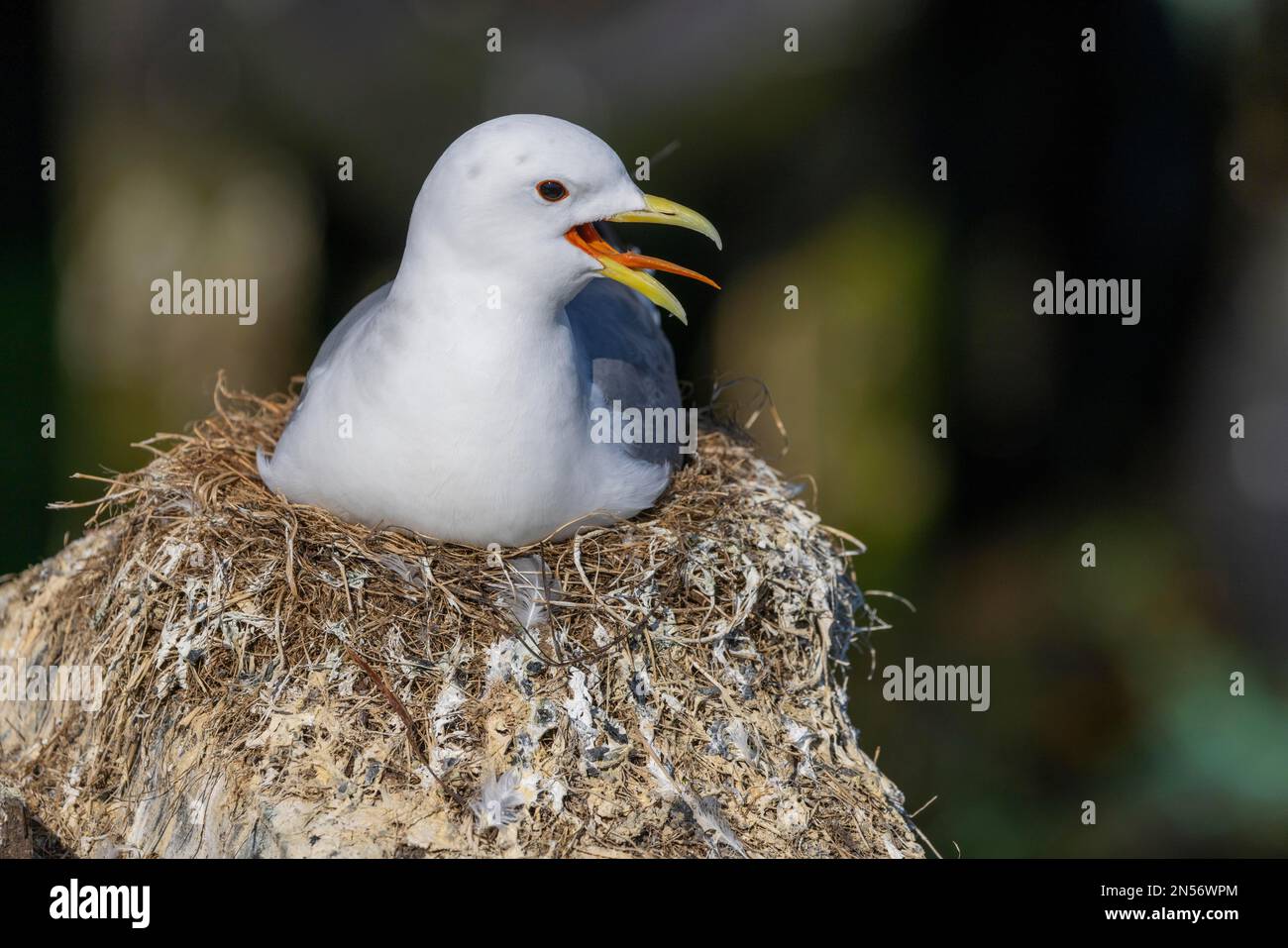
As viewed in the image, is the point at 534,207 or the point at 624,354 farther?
the point at 624,354

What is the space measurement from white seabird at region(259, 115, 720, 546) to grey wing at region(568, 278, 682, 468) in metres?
0.22

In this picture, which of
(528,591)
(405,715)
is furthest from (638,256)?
(405,715)

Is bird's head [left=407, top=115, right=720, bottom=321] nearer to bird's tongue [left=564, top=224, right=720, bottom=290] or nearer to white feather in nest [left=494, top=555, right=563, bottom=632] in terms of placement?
bird's tongue [left=564, top=224, right=720, bottom=290]

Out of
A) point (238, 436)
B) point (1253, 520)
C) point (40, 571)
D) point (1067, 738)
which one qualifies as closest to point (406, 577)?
point (238, 436)

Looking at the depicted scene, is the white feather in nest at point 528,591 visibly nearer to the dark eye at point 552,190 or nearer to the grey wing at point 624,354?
the grey wing at point 624,354

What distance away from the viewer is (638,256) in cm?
339

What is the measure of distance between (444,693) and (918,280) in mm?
4704

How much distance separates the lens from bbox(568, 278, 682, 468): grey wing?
155 inches

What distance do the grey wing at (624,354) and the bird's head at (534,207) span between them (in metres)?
0.56

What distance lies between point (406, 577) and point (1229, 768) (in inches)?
250

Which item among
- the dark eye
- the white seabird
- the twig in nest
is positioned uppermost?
the dark eye

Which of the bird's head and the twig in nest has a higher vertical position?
the bird's head

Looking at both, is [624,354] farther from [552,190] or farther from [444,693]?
[444,693]

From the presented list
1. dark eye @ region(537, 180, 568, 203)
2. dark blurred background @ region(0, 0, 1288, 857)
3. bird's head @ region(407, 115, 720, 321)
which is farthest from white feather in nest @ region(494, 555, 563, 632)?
dark blurred background @ region(0, 0, 1288, 857)
